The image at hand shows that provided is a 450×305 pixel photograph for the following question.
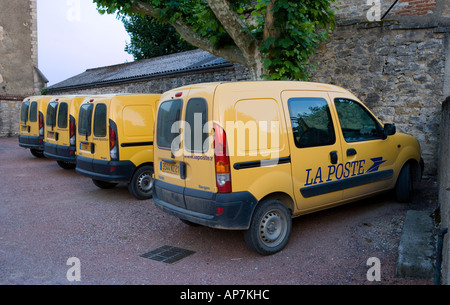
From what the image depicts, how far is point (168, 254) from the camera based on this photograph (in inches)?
183

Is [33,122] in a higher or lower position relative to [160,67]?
lower

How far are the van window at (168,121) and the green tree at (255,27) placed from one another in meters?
3.34

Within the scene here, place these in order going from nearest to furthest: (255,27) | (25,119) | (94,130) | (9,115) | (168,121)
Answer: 1. (168,121)
2. (94,130)
3. (255,27)
4. (25,119)
5. (9,115)

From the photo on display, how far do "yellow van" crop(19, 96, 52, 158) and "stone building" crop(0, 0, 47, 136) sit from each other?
558 inches

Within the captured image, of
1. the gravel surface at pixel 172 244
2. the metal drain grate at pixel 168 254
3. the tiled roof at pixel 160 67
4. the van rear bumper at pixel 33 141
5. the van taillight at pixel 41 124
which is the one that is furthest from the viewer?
the tiled roof at pixel 160 67

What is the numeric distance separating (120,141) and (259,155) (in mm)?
3644

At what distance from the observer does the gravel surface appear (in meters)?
3.99

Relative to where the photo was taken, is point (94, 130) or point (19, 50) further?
point (19, 50)

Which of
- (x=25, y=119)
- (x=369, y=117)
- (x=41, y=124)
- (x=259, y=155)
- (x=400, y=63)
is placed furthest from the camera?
(x=25, y=119)

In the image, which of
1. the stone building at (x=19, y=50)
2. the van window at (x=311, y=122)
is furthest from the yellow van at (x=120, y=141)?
the stone building at (x=19, y=50)

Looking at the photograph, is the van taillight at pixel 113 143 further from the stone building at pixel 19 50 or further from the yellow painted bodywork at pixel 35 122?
the stone building at pixel 19 50

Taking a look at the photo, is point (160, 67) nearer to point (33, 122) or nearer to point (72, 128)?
point (33, 122)


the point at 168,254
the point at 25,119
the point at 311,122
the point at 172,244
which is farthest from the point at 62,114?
the point at 311,122

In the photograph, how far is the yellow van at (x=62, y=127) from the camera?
30.8 ft
